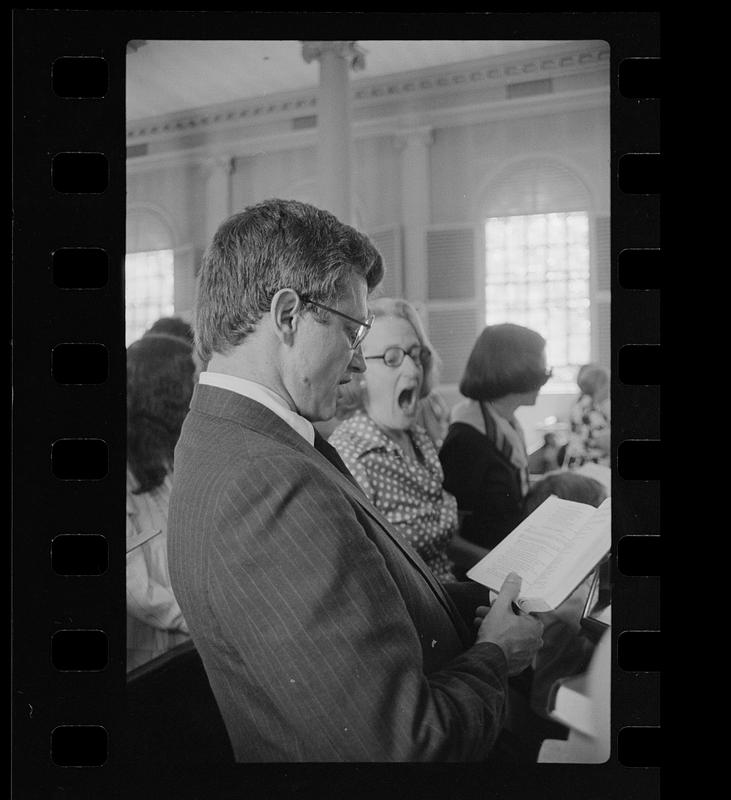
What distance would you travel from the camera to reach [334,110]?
5.21ft

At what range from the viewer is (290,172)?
156cm

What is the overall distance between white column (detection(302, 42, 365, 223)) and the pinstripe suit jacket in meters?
0.45

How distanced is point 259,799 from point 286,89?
117cm

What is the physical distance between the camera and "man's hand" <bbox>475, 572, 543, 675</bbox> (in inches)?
58.9

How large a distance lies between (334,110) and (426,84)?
162mm

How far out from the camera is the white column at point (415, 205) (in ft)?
5.17

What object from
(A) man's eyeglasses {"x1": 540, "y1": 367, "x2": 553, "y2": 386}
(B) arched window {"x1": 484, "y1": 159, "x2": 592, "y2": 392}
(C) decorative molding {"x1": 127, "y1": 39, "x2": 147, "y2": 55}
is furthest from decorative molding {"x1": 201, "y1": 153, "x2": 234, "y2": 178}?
(A) man's eyeglasses {"x1": 540, "y1": 367, "x2": 553, "y2": 386}

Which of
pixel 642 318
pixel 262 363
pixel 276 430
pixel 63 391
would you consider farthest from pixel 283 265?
pixel 642 318

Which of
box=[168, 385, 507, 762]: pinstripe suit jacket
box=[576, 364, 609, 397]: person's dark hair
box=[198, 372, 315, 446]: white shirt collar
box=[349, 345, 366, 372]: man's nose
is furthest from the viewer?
box=[576, 364, 609, 397]: person's dark hair

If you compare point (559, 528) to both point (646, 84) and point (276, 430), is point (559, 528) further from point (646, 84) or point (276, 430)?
point (646, 84)

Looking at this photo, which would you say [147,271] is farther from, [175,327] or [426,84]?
[426,84]

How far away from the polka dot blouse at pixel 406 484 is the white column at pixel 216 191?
0.39m

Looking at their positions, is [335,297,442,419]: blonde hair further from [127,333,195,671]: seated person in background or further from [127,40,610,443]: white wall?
[127,333,195,671]: seated person in background

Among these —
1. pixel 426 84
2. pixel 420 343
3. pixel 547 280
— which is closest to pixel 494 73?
pixel 426 84
